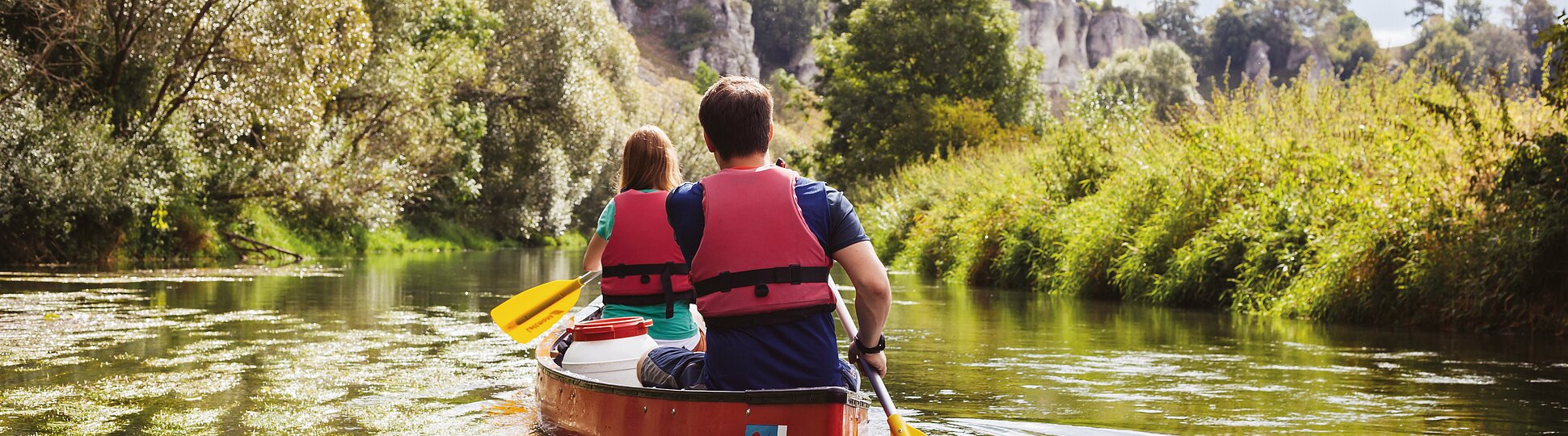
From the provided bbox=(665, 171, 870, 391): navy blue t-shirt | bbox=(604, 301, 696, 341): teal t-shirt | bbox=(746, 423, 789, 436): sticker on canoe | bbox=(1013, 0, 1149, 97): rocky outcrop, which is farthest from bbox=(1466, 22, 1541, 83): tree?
bbox=(746, 423, 789, 436): sticker on canoe

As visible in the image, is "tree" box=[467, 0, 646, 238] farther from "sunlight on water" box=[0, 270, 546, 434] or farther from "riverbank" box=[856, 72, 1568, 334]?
"sunlight on water" box=[0, 270, 546, 434]

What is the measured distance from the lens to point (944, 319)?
13398 mm

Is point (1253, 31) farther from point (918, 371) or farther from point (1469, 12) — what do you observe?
point (918, 371)

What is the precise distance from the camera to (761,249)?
3932 mm

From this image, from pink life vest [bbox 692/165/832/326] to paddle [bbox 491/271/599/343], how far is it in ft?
9.66

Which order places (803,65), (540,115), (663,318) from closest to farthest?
(663,318)
(540,115)
(803,65)

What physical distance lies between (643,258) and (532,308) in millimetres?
1117

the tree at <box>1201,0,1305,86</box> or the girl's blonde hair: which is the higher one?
the tree at <box>1201,0,1305,86</box>

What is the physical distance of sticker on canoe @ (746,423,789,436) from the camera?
4.02 metres

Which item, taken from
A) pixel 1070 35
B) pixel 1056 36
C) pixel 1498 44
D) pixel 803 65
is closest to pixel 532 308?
pixel 1498 44

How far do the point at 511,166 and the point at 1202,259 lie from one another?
1095 inches

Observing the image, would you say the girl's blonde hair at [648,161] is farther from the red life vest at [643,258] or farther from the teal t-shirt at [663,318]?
the teal t-shirt at [663,318]

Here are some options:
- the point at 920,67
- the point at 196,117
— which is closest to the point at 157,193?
the point at 196,117

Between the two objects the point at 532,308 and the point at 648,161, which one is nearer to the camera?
the point at 648,161
